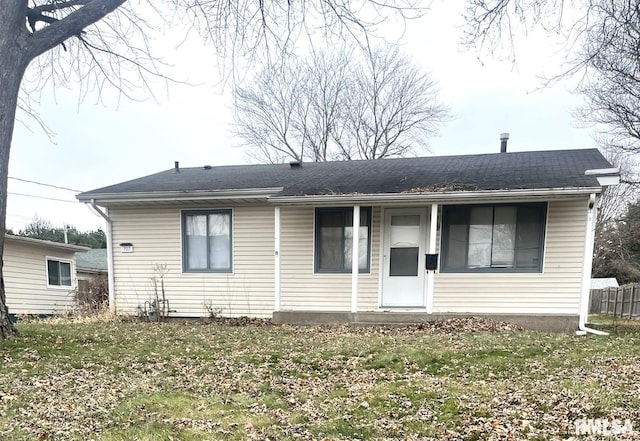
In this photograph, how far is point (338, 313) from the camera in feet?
23.5

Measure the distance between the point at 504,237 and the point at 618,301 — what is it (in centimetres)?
1125

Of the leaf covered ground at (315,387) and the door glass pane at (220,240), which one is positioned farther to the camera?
the door glass pane at (220,240)

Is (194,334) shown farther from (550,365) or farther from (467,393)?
(550,365)

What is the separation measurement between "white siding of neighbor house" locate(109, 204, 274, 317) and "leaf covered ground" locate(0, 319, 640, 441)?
7.84 feet

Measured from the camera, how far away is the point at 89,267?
A: 18.3 meters

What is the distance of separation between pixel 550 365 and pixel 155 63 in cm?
685

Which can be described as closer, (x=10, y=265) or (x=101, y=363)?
(x=101, y=363)

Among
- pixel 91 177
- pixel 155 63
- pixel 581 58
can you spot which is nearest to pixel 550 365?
pixel 581 58

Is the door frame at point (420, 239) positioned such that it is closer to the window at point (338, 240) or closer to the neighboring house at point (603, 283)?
the window at point (338, 240)

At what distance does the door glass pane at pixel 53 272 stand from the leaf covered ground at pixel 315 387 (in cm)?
920

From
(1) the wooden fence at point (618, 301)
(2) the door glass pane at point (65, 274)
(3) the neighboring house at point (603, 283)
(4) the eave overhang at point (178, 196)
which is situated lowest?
(3) the neighboring house at point (603, 283)

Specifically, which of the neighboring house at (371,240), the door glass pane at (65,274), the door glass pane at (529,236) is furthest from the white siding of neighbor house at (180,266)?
the door glass pane at (65,274)

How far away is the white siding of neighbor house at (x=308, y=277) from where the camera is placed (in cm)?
762

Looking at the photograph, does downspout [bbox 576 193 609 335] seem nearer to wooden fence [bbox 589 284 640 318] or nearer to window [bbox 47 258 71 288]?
wooden fence [bbox 589 284 640 318]
